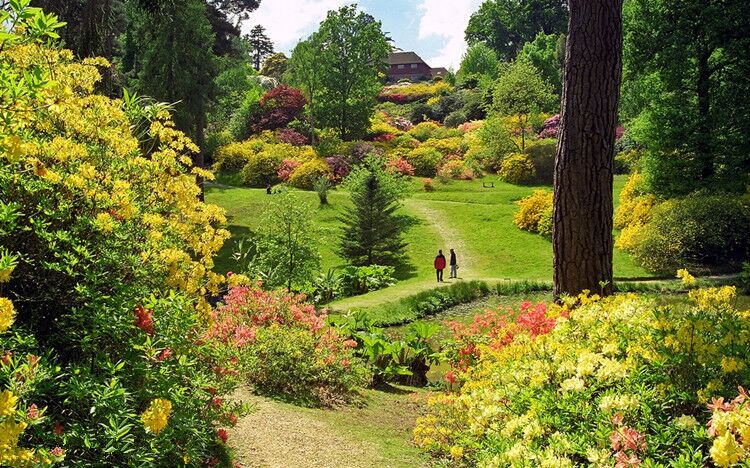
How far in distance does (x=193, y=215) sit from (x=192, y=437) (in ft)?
6.01

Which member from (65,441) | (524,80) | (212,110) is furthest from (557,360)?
(524,80)

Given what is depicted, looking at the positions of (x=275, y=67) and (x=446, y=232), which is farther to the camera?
(x=275, y=67)

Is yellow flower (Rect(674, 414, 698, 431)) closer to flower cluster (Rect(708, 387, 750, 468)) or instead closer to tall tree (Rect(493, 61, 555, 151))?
flower cluster (Rect(708, 387, 750, 468))

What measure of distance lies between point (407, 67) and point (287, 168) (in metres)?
63.5

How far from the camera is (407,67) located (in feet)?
301

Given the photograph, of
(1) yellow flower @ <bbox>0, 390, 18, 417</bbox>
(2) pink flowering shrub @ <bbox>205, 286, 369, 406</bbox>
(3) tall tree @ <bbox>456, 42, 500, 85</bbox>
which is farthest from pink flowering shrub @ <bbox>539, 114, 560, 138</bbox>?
(1) yellow flower @ <bbox>0, 390, 18, 417</bbox>

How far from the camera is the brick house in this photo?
299 feet

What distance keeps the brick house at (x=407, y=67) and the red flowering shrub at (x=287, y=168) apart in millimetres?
60584

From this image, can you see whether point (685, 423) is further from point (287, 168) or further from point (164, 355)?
point (287, 168)

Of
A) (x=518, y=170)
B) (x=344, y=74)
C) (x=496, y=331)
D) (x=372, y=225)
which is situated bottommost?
(x=496, y=331)

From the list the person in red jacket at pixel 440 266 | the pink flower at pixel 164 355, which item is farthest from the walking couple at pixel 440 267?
the pink flower at pixel 164 355

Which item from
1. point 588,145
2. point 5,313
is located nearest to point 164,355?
point 5,313

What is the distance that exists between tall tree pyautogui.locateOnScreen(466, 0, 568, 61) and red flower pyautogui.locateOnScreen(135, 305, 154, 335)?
240 ft

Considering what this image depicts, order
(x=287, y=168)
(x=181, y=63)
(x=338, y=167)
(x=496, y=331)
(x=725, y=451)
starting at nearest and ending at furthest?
(x=725, y=451) → (x=496, y=331) → (x=181, y=63) → (x=338, y=167) → (x=287, y=168)
